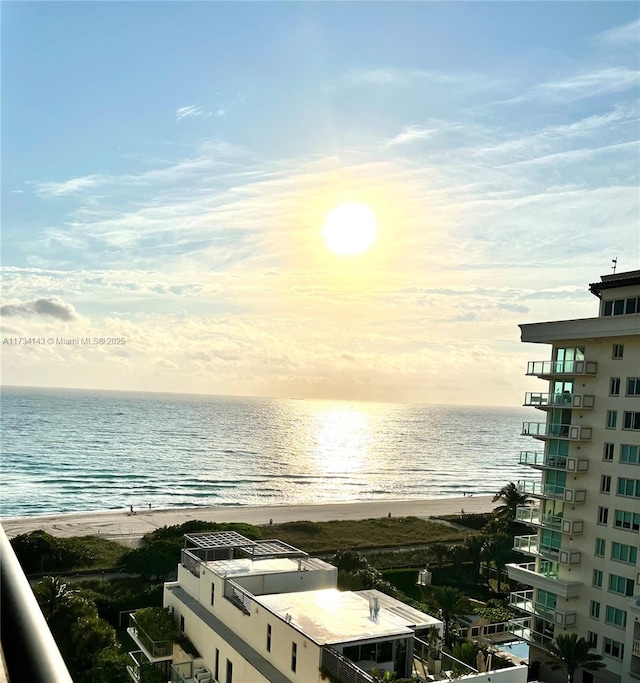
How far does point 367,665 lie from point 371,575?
1627 cm

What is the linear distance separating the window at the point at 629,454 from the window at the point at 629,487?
0.71 metres

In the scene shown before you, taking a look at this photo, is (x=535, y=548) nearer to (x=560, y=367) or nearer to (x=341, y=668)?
(x=560, y=367)

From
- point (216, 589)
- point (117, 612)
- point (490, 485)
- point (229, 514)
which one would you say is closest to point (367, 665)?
point (216, 589)

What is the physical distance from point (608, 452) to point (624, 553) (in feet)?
13.0

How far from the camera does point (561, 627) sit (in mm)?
27703

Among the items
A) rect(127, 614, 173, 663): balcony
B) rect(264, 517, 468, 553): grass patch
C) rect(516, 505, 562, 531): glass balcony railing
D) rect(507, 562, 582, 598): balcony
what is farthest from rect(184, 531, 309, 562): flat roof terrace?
rect(264, 517, 468, 553): grass patch

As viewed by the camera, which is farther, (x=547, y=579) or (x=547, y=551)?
(x=547, y=551)

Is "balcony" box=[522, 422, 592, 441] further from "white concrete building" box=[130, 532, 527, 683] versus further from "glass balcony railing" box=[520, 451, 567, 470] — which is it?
"white concrete building" box=[130, 532, 527, 683]

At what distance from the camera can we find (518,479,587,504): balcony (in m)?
28.1

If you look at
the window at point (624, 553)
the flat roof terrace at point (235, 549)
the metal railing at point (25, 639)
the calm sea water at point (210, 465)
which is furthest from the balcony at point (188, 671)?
the calm sea water at point (210, 465)

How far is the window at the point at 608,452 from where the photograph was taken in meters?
27.2

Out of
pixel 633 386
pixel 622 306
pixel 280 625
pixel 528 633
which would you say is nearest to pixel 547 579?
pixel 528 633

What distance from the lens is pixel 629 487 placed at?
86.6 feet

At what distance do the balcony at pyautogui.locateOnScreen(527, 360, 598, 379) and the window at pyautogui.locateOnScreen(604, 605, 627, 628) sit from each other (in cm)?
943
